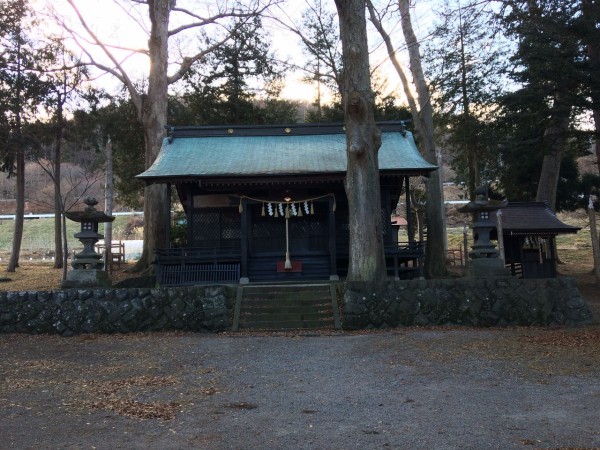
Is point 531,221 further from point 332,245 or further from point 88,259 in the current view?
point 88,259

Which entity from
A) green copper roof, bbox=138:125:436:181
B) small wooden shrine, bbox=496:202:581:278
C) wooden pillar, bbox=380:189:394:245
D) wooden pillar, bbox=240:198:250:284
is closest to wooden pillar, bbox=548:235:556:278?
small wooden shrine, bbox=496:202:581:278

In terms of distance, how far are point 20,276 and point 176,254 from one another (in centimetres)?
943

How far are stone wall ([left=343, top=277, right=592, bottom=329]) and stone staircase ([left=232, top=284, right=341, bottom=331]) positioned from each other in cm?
76

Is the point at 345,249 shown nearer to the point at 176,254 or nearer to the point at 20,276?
the point at 176,254

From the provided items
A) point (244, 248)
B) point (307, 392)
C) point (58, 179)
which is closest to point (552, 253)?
point (244, 248)

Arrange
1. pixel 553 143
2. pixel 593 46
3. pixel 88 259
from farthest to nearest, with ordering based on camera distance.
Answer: pixel 553 143
pixel 88 259
pixel 593 46

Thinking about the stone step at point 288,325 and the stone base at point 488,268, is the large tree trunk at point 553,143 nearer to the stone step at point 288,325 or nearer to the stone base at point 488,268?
the stone base at point 488,268

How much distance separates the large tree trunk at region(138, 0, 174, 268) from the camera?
1989 centimetres

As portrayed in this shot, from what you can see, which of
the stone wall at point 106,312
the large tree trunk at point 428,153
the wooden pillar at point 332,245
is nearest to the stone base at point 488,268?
the wooden pillar at point 332,245

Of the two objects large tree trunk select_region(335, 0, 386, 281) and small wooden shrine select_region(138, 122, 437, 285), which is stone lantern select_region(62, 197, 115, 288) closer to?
small wooden shrine select_region(138, 122, 437, 285)

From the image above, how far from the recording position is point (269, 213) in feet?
51.3

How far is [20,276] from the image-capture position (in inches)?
834

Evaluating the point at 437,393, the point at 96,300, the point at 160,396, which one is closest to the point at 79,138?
the point at 96,300

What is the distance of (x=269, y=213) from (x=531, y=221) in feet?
28.6
